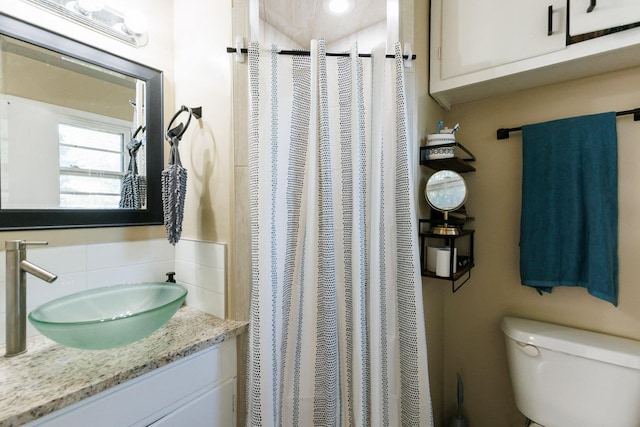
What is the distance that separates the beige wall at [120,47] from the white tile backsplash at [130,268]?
3 centimetres

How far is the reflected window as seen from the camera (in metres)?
0.89

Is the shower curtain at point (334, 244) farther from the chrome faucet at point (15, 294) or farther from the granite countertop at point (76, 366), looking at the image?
the chrome faucet at point (15, 294)

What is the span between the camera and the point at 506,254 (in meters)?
1.29

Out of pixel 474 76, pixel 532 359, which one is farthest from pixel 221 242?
pixel 532 359

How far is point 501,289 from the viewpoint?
130 cm

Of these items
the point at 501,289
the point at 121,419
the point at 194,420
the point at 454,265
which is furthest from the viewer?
the point at 501,289

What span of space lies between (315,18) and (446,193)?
3.92 ft

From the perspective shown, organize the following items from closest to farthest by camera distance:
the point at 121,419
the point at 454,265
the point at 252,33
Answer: the point at 121,419
the point at 252,33
the point at 454,265

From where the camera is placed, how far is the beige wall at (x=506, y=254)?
1.05 metres

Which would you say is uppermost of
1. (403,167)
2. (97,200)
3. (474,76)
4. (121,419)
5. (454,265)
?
(474,76)

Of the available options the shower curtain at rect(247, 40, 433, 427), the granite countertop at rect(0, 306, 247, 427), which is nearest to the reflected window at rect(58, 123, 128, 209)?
the granite countertop at rect(0, 306, 247, 427)

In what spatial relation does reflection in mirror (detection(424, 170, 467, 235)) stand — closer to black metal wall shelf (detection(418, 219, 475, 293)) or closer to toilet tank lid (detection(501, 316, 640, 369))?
black metal wall shelf (detection(418, 219, 475, 293))

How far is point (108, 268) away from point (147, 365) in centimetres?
49

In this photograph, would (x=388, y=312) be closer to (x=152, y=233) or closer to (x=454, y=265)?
(x=454, y=265)
